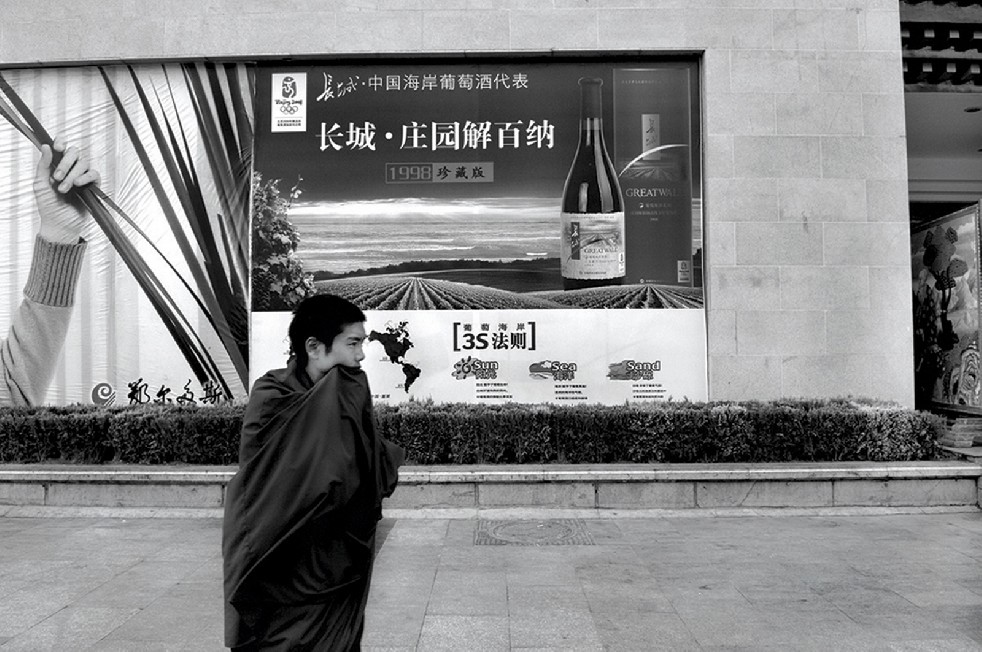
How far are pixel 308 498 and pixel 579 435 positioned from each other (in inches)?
218

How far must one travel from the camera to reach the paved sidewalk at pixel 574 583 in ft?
13.9

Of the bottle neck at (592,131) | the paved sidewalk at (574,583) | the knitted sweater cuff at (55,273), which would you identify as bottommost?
the paved sidewalk at (574,583)

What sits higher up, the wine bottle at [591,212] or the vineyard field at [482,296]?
the wine bottle at [591,212]

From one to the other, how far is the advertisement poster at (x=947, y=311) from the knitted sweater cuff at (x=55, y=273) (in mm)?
10980

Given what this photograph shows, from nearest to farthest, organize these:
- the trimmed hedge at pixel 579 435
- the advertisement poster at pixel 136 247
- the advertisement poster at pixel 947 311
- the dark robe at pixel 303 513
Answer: the dark robe at pixel 303 513
the trimmed hedge at pixel 579 435
the advertisement poster at pixel 136 247
the advertisement poster at pixel 947 311

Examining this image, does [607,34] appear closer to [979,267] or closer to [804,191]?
[804,191]

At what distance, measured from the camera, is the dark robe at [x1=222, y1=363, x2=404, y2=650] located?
7.57 feet

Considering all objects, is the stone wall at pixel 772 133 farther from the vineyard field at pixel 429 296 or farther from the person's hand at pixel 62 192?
the vineyard field at pixel 429 296

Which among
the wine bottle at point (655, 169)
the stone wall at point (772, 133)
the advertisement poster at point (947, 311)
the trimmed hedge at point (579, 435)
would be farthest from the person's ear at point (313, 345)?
the advertisement poster at point (947, 311)

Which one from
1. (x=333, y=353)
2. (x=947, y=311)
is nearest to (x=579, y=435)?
(x=333, y=353)

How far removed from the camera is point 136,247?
9.63m

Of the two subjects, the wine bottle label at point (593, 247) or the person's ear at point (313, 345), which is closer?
the person's ear at point (313, 345)

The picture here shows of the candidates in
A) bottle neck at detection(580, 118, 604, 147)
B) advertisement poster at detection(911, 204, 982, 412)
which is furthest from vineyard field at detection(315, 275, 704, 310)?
advertisement poster at detection(911, 204, 982, 412)

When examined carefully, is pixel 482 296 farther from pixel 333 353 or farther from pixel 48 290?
pixel 333 353
